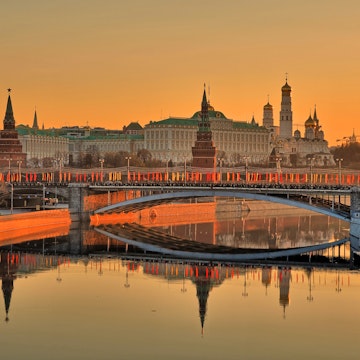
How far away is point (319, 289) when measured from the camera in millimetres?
53531

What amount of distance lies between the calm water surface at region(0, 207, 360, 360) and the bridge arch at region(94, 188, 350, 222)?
563 inches

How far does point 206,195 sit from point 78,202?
12.4 metres

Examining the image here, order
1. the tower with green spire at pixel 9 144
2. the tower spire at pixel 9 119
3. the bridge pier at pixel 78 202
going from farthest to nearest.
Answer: the tower with green spire at pixel 9 144 → the tower spire at pixel 9 119 → the bridge pier at pixel 78 202

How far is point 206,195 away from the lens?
278ft

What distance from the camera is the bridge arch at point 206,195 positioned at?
3002 inches

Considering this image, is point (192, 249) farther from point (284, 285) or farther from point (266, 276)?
point (284, 285)

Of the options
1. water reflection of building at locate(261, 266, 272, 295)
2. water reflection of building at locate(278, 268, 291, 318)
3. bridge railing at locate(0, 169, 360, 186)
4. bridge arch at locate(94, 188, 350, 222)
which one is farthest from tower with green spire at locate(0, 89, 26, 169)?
water reflection of building at locate(278, 268, 291, 318)

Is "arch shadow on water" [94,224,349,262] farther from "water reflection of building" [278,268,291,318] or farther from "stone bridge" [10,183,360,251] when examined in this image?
"water reflection of building" [278,268,291,318]

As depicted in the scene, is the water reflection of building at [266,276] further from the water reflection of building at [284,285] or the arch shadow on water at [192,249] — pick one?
the arch shadow on water at [192,249]

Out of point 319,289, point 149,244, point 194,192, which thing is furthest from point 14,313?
point 194,192

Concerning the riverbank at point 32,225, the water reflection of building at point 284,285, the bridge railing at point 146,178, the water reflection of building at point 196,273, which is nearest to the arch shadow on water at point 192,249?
the riverbank at point 32,225

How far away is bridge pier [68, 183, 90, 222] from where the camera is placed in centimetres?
9050

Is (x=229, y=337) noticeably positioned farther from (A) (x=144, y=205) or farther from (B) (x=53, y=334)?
(A) (x=144, y=205)

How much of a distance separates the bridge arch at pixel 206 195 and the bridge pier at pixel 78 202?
1335 millimetres
